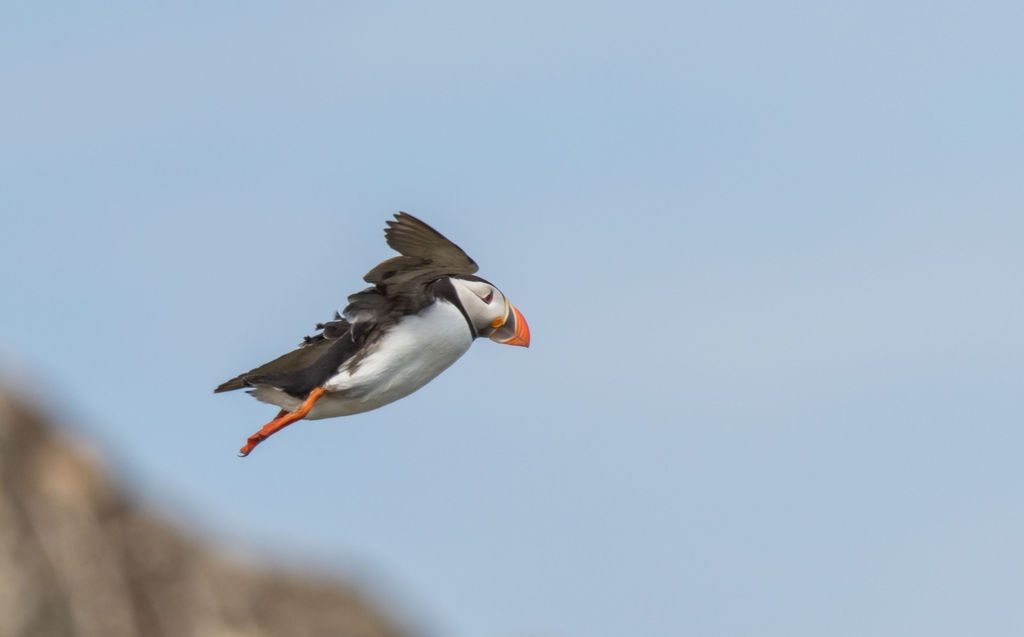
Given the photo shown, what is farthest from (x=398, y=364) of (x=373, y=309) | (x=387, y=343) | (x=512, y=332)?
(x=512, y=332)

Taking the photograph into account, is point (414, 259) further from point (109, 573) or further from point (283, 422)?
point (109, 573)

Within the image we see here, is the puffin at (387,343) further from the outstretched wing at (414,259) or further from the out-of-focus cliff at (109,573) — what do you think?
the out-of-focus cliff at (109,573)

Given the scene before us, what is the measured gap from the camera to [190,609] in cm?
1006

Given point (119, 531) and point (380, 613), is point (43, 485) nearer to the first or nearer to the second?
point (119, 531)

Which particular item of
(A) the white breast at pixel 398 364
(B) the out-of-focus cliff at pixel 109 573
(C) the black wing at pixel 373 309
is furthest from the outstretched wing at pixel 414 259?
(B) the out-of-focus cliff at pixel 109 573

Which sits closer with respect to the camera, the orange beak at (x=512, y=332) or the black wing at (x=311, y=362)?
the black wing at (x=311, y=362)

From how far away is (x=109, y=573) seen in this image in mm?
9977

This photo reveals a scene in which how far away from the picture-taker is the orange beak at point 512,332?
1127 cm

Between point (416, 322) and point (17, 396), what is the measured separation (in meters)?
3.11

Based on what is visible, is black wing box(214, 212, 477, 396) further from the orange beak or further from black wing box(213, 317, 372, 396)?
the orange beak

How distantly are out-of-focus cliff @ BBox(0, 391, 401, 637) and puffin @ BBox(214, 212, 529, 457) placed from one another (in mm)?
994

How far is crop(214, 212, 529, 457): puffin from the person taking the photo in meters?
10.4

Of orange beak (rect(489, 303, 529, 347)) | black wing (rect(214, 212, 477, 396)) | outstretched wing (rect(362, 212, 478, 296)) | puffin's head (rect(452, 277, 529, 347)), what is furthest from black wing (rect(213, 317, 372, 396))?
orange beak (rect(489, 303, 529, 347))

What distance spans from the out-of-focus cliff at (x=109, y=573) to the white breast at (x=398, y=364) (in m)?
1.42
